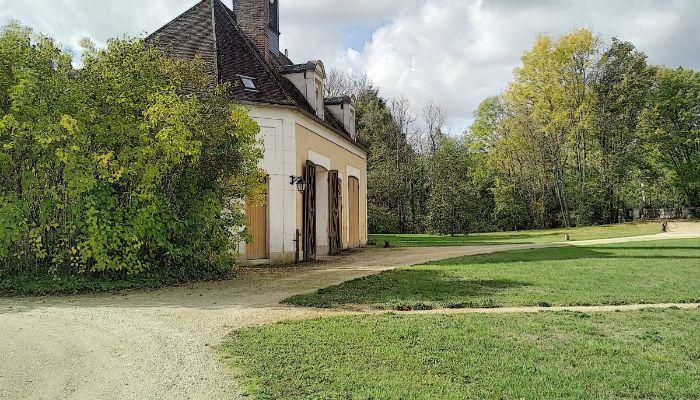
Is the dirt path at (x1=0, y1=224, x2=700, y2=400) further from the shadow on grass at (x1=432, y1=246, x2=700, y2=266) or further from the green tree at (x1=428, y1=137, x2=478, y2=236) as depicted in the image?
the green tree at (x1=428, y1=137, x2=478, y2=236)

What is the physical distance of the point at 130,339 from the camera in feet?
20.0

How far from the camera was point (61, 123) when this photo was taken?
9.75 meters

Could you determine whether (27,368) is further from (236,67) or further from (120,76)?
(236,67)

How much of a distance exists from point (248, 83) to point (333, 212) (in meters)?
6.16

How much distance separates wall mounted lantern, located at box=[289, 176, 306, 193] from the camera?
16281mm

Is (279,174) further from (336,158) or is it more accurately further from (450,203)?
(450,203)

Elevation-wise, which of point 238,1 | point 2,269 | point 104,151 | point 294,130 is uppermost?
point 238,1

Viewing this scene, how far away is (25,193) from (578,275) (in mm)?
11448

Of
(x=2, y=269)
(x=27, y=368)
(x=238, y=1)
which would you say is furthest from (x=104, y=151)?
(x=238, y=1)

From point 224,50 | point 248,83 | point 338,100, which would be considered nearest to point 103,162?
point 248,83

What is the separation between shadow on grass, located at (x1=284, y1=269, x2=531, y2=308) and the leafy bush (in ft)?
11.5

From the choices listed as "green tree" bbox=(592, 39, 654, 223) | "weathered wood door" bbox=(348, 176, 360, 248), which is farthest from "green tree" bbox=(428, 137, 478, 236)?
"weathered wood door" bbox=(348, 176, 360, 248)

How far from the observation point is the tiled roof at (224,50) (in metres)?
16.0

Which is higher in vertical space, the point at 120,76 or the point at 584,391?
the point at 120,76
